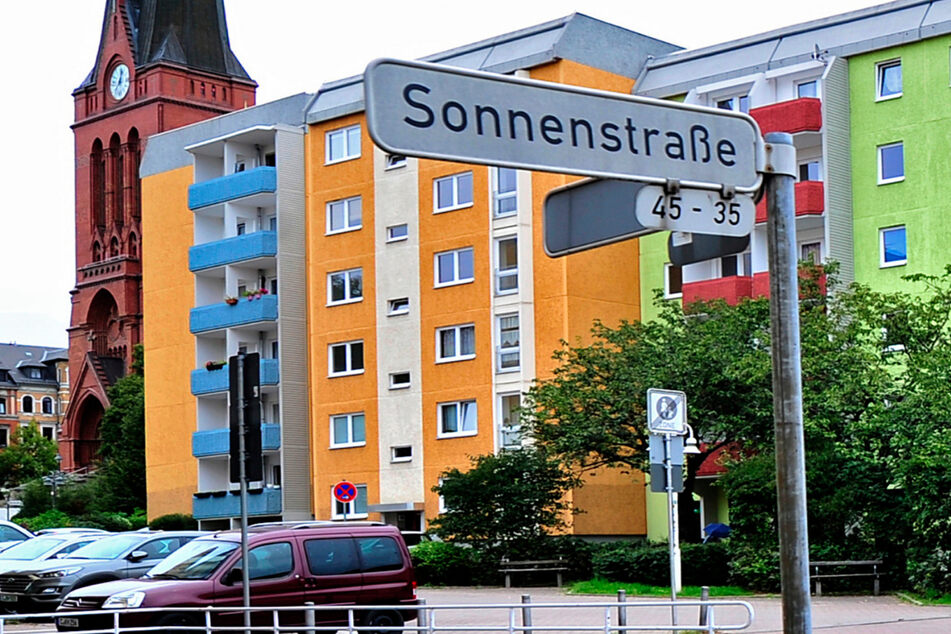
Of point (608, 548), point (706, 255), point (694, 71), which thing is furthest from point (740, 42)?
point (706, 255)

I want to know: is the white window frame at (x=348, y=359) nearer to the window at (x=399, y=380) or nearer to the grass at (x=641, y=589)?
the window at (x=399, y=380)

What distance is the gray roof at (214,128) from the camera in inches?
2303

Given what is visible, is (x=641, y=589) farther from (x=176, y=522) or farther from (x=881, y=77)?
(x=176, y=522)

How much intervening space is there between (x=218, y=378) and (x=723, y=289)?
2058 cm

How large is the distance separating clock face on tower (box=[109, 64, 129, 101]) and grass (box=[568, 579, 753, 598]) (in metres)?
75.2

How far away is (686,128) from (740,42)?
4315 centimetres

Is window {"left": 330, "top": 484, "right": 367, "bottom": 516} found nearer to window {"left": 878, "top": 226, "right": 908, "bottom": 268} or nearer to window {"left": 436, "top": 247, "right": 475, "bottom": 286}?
window {"left": 436, "top": 247, "right": 475, "bottom": 286}

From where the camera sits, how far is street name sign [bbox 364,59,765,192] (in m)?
5.18

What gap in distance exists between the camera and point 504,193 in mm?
48750

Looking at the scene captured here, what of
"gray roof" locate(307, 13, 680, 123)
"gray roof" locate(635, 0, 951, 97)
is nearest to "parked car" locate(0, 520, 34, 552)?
"gray roof" locate(307, 13, 680, 123)

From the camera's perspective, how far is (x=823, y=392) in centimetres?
3161

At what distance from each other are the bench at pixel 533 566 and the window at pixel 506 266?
12580 millimetres

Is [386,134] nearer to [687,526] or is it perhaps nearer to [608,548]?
[608,548]

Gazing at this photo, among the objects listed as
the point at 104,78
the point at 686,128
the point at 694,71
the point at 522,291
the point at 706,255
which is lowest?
the point at 706,255
